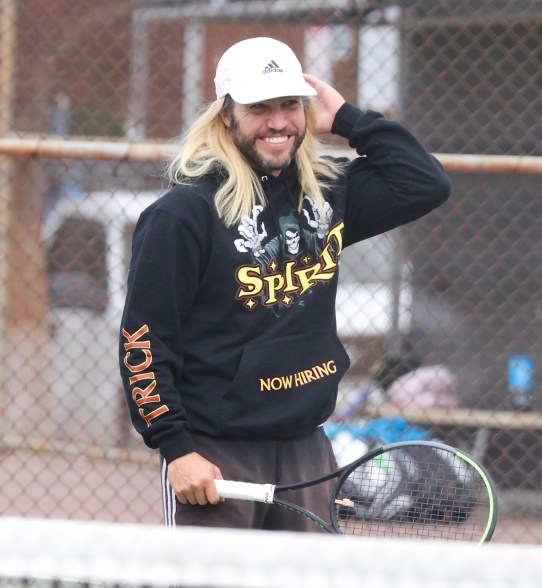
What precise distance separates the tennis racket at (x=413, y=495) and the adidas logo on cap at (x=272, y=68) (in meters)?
1.00

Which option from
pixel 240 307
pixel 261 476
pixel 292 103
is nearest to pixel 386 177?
pixel 292 103

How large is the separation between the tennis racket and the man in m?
0.13

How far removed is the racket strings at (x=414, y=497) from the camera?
126 inches

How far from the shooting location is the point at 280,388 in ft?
10.4

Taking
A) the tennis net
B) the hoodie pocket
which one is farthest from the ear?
the tennis net

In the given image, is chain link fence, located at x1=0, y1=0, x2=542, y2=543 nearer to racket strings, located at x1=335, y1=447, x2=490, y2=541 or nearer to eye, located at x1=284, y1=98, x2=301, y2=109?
racket strings, located at x1=335, y1=447, x2=490, y2=541

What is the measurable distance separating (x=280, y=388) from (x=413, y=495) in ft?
1.72

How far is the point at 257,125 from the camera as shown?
3.19m

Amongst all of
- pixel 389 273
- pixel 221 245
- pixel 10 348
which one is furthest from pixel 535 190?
pixel 221 245

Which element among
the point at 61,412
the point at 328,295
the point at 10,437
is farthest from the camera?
the point at 61,412

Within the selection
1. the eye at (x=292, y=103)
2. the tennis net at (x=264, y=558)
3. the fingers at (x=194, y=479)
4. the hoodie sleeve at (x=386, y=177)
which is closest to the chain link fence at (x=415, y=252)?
the hoodie sleeve at (x=386, y=177)

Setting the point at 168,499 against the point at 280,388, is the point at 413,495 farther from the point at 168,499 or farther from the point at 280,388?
the point at 168,499

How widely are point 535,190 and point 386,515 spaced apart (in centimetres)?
306

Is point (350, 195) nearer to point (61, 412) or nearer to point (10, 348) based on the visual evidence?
point (10, 348)
